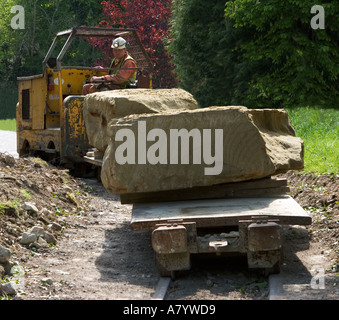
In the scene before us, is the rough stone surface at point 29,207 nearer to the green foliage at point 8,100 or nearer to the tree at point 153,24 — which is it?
the tree at point 153,24

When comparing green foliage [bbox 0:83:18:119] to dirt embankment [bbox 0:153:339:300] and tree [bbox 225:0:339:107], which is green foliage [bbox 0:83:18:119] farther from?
dirt embankment [bbox 0:153:339:300]

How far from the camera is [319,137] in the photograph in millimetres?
14484

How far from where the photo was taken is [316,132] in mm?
14953

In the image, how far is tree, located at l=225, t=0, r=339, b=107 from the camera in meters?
19.7

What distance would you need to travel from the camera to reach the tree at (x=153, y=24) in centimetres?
2880

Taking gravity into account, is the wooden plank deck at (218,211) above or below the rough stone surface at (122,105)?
below

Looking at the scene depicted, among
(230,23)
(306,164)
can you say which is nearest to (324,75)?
(230,23)

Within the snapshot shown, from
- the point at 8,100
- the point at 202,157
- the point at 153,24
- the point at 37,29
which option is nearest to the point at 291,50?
the point at 153,24

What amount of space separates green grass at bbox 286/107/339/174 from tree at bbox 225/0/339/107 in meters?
1.14

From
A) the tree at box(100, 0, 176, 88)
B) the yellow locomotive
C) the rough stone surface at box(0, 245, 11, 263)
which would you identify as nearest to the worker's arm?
the yellow locomotive

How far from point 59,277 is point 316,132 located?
360 inches

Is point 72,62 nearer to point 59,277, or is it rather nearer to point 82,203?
point 82,203

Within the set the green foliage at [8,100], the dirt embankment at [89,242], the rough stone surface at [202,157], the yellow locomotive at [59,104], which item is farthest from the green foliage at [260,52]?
the green foliage at [8,100]

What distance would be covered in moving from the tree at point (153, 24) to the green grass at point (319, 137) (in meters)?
10.9
